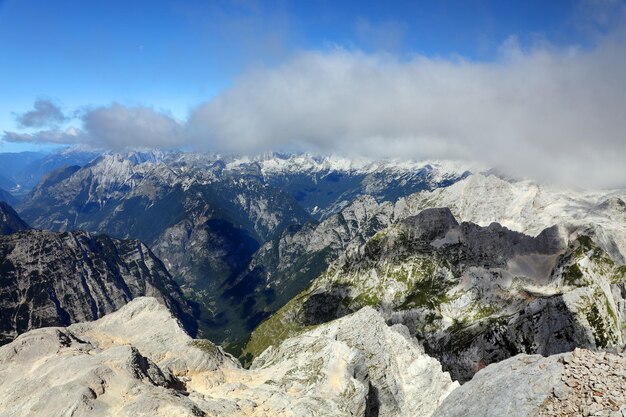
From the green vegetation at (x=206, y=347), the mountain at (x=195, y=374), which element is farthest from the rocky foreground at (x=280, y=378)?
the green vegetation at (x=206, y=347)

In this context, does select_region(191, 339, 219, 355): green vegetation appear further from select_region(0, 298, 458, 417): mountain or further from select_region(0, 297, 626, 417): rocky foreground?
select_region(0, 297, 626, 417): rocky foreground

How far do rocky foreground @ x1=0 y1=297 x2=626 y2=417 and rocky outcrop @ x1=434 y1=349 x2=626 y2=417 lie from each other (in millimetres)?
81

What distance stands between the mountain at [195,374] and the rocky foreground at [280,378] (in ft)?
0.67

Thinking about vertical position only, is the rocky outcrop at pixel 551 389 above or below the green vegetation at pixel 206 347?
above

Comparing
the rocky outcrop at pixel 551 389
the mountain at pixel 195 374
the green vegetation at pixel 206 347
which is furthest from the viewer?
the green vegetation at pixel 206 347

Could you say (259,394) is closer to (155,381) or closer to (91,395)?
(155,381)

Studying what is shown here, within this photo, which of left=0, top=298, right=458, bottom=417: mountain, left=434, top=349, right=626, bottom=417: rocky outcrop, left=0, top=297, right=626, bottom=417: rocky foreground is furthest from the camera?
left=0, top=298, right=458, bottom=417: mountain

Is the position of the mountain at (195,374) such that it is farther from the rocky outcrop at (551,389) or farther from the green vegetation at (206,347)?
the rocky outcrop at (551,389)

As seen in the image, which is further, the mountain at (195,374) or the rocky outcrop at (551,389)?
the mountain at (195,374)

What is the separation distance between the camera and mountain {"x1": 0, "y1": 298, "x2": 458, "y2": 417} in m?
55.5

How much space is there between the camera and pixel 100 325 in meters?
103

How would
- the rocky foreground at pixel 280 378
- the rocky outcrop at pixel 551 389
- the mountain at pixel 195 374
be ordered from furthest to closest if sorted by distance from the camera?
the mountain at pixel 195 374, the rocky foreground at pixel 280 378, the rocky outcrop at pixel 551 389

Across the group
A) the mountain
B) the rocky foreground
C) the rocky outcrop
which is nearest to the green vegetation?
the mountain

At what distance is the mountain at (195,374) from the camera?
55469mm
